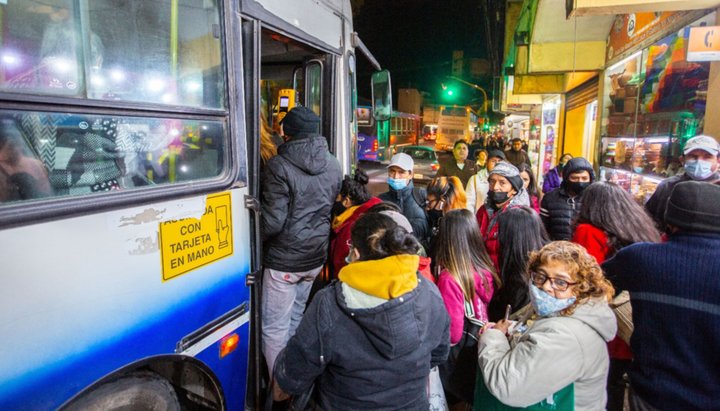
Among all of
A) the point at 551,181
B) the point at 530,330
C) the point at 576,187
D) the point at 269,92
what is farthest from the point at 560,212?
the point at 269,92

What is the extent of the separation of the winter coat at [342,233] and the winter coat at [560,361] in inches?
67.2

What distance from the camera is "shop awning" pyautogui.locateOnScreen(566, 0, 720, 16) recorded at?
4883mm

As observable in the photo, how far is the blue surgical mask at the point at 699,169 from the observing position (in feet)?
14.0

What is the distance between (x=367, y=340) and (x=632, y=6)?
17.5 ft

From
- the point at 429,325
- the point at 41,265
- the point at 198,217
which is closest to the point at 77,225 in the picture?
the point at 41,265

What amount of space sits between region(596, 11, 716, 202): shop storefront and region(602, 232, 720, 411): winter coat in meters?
A: 4.41

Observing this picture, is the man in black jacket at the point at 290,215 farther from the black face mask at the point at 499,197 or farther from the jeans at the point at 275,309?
the black face mask at the point at 499,197

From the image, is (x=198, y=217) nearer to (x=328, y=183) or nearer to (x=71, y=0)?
(x=71, y=0)

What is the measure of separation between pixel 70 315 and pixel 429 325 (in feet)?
4.54

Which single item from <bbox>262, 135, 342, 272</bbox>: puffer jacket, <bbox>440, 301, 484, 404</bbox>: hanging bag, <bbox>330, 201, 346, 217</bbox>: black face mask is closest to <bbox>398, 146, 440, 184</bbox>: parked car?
<bbox>330, 201, 346, 217</bbox>: black face mask

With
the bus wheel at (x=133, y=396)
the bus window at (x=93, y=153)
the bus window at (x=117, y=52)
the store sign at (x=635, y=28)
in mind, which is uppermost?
the store sign at (x=635, y=28)

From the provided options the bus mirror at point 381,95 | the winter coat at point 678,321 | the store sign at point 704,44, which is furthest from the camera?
the bus mirror at point 381,95

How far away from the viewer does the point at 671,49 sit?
5.90m

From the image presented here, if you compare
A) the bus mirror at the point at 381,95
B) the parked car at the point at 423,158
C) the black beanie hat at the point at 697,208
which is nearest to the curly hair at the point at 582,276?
the black beanie hat at the point at 697,208
